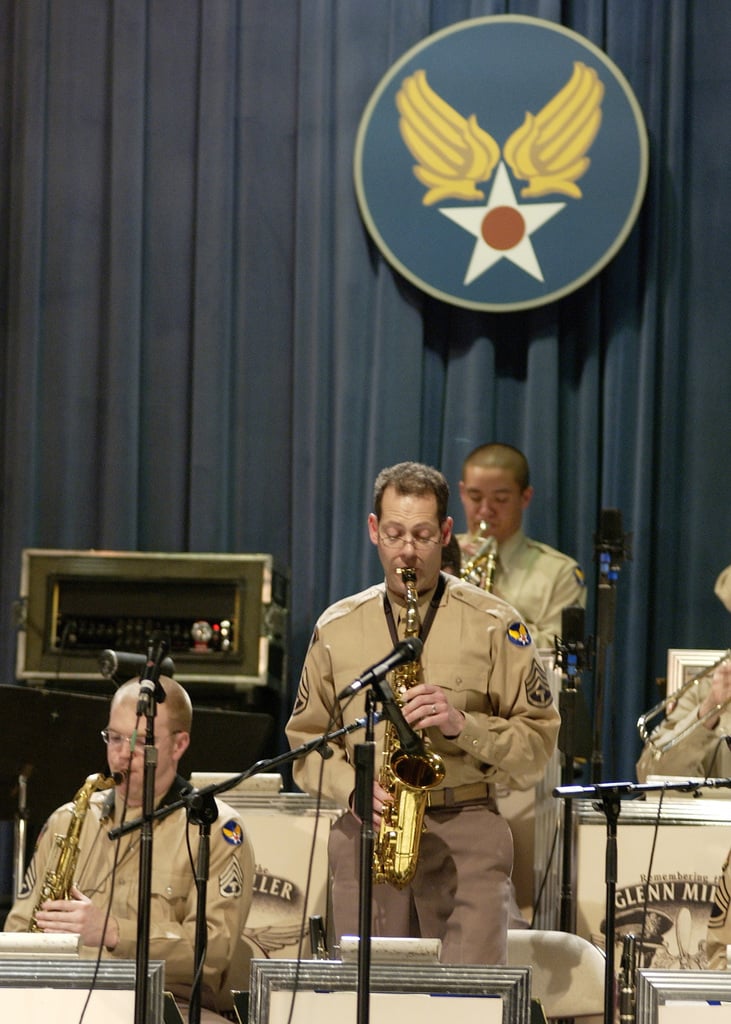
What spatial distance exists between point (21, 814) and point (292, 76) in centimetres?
372

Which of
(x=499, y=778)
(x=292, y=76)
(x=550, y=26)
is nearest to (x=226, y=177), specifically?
(x=292, y=76)

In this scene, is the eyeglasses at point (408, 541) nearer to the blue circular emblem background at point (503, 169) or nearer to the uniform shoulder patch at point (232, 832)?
the uniform shoulder patch at point (232, 832)

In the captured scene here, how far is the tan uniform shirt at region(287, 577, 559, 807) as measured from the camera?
3955 mm

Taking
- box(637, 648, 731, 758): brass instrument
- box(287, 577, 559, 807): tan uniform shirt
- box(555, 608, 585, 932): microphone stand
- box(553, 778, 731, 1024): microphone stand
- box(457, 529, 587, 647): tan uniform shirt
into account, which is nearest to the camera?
box(553, 778, 731, 1024): microphone stand

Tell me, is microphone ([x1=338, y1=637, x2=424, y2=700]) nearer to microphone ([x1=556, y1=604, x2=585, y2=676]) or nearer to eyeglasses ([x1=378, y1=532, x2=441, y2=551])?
eyeglasses ([x1=378, y1=532, x2=441, y2=551])

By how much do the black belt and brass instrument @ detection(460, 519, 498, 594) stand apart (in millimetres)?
2064

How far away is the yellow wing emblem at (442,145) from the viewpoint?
22.8 ft

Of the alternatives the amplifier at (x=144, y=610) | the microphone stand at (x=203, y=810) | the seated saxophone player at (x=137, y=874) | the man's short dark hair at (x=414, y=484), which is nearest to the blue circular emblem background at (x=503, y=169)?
the amplifier at (x=144, y=610)

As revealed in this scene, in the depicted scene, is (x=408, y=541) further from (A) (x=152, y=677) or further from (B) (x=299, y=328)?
(B) (x=299, y=328)

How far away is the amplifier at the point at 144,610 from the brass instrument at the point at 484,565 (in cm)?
82

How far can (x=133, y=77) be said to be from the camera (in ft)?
24.0

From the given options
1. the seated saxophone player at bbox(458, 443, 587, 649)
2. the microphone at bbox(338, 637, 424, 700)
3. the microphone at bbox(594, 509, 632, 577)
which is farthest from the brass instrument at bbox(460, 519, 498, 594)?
the microphone at bbox(338, 637, 424, 700)

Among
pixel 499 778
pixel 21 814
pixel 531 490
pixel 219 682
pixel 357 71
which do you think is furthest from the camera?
pixel 357 71

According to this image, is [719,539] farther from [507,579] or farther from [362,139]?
[362,139]
